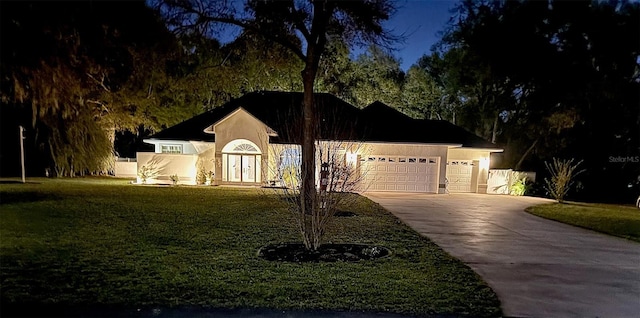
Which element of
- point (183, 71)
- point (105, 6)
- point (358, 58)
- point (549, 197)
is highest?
point (358, 58)

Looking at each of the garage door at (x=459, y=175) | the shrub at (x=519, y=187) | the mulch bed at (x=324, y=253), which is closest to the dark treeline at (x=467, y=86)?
the shrub at (x=519, y=187)

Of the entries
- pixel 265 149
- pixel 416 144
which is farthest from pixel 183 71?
pixel 416 144

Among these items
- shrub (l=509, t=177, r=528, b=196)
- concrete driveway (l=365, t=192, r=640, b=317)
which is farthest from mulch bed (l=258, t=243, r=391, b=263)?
shrub (l=509, t=177, r=528, b=196)

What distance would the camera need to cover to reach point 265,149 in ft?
60.3

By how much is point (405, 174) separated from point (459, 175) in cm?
341

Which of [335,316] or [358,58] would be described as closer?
[335,316]

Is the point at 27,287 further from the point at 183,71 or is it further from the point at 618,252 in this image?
the point at 183,71

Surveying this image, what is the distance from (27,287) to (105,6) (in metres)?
4.12

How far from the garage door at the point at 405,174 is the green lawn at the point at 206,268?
8556 millimetres

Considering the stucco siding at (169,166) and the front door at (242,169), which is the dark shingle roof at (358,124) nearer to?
the stucco siding at (169,166)

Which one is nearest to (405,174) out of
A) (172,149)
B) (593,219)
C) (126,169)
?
(593,219)

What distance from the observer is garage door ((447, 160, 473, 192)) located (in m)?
20.3

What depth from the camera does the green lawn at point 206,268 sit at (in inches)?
179

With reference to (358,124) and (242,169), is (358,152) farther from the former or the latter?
(242,169)
